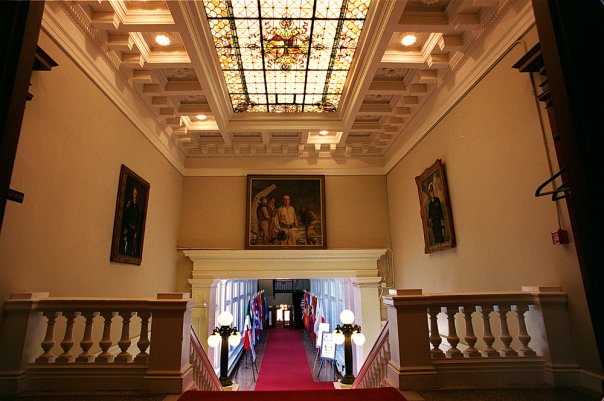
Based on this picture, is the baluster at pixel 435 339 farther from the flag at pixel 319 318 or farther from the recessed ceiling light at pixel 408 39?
the flag at pixel 319 318

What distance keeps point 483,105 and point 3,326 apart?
6.17 meters

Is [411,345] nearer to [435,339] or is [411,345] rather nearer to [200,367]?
[435,339]

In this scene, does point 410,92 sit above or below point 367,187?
above

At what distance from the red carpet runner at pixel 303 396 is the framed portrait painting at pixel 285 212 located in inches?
245

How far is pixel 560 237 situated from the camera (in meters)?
3.58

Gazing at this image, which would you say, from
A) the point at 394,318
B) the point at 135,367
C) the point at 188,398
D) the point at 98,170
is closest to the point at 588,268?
the point at 394,318

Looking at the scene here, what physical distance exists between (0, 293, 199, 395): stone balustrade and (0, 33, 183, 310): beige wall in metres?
0.49

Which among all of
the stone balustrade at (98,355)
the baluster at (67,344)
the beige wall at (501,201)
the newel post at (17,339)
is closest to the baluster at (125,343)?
the stone balustrade at (98,355)

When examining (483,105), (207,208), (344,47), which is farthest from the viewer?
(207,208)

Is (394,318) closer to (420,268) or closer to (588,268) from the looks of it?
(588,268)

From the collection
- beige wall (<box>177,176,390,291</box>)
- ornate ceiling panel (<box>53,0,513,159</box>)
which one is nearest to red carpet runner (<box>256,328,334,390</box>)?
beige wall (<box>177,176,390,291</box>)

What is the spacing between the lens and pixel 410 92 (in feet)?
21.8

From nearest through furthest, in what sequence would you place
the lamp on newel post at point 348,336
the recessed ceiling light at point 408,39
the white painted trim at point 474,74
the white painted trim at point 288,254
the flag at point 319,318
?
the white painted trim at point 474,74 < the recessed ceiling light at point 408,39 < the lamp on newel post at point 348,336 < the white painted trim at point 288,254 < the flag at point 319,318

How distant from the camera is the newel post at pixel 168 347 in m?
3.02
